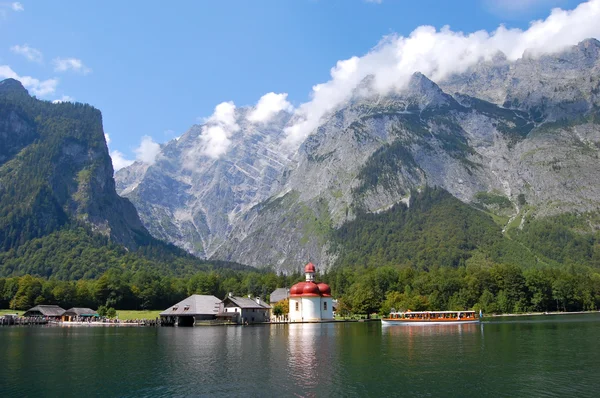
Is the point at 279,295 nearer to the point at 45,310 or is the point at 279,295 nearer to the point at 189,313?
the point at 189,313

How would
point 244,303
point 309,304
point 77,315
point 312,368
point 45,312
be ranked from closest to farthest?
point 312,368
point 244,303
point 309,304
point 77,315
point 45,312

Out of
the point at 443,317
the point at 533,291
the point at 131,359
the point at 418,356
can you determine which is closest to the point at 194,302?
the point at 443,317

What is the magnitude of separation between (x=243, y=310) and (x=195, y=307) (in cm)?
1267

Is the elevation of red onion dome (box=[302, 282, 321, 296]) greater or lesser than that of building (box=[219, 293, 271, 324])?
greater

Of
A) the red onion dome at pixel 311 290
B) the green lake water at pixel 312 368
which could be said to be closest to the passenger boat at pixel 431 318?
the red onion dome at pixel 311 290

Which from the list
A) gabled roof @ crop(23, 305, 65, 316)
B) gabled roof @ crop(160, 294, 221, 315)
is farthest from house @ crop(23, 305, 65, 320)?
gabled roof @ crop(160, 294, 221, 315)

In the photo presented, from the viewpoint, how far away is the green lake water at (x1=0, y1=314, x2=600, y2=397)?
38.2 metres

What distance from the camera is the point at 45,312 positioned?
144125mm

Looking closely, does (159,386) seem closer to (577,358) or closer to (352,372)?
(352,372)

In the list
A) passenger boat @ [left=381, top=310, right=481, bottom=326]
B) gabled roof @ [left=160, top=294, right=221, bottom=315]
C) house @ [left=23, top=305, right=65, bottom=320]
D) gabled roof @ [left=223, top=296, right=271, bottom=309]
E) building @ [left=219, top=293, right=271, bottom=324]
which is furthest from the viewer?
house @ [left=23, top=305, right=65, bottom=320]

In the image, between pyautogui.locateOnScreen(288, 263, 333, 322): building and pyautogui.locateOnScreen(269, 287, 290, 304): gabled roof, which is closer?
pyautogui.locateOnScreen(288, 263, 333, 322): building

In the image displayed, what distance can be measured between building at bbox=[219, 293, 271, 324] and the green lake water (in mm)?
58997

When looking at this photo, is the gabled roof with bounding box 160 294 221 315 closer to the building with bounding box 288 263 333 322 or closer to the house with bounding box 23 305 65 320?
the building with bounding box 288 263 333 322

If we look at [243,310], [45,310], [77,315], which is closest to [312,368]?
[243,310]
